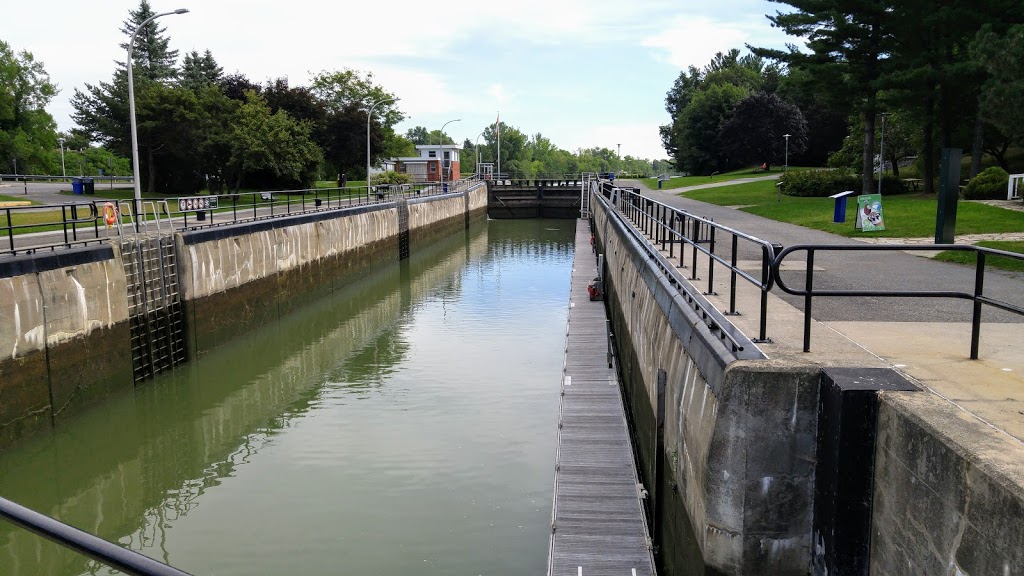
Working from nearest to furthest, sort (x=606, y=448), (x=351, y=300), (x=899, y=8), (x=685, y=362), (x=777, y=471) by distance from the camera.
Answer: (x=777, y=471)
(x=685, y=362)
(x=606, y=448)
(x=351, y=300)
(x=899, y=8)

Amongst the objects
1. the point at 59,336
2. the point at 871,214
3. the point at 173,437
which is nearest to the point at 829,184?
the point at 871,214

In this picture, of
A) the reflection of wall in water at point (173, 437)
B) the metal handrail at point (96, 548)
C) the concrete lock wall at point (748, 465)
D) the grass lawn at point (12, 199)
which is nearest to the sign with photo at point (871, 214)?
the reflection of wall in water at point (173, 437)

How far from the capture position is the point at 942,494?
4.42 m

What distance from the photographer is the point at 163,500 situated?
1210cm

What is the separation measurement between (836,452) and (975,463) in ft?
4.44

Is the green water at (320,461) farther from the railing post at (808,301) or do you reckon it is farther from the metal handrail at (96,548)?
the metal handrail at (96,548)

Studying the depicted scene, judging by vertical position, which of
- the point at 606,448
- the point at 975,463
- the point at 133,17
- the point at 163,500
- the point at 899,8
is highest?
the point at 133,17

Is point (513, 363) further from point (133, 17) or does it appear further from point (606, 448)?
point (133, 17)

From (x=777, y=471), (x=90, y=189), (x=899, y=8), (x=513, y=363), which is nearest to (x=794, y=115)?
(x=899, y=8)

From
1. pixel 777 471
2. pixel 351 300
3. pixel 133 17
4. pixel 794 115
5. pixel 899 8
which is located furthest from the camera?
pixel 133 17

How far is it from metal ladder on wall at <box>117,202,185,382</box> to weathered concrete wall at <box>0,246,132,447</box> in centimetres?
35

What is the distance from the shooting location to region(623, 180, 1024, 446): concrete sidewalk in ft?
18.7

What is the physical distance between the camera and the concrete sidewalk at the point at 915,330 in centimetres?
571

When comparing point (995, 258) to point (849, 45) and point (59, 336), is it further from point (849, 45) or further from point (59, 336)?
point (849, 45)
